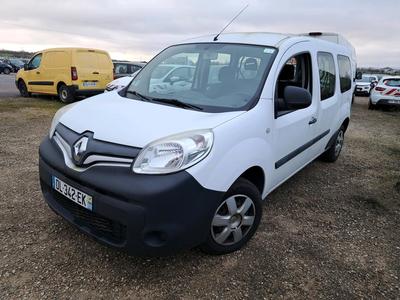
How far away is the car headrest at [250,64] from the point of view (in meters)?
3.09

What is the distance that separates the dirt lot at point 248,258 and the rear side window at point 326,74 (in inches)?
48.1

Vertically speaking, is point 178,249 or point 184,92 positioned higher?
point 184,92

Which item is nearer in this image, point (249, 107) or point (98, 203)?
point (98, 203)

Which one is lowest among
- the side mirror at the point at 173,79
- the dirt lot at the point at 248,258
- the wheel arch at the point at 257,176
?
the dirt lot at the point at 248,258

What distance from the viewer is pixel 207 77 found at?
3.23 metres

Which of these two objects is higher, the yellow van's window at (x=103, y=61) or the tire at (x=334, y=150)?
the yellow van's window at (x=103, y=61)

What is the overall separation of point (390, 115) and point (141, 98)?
1258 cm

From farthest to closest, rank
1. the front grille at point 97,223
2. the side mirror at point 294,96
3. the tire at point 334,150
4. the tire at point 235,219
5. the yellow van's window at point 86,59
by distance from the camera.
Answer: the yellow van's window at point 86,59
the tire at point 334,150
the side mirror at point 294,96
the tire at point 235,219
the front grille at point 97,223

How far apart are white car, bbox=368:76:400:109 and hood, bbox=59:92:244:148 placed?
1333 centimetres

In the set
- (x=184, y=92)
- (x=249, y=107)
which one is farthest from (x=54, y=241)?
(x=249, y=107)

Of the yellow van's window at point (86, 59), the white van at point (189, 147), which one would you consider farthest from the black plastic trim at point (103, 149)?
the yellow van's window at point (86, 59)

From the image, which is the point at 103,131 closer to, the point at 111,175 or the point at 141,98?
the point at 111,175

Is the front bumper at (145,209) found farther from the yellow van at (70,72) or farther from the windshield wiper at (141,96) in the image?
the yellow van at (70,72)

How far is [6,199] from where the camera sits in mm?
3631
